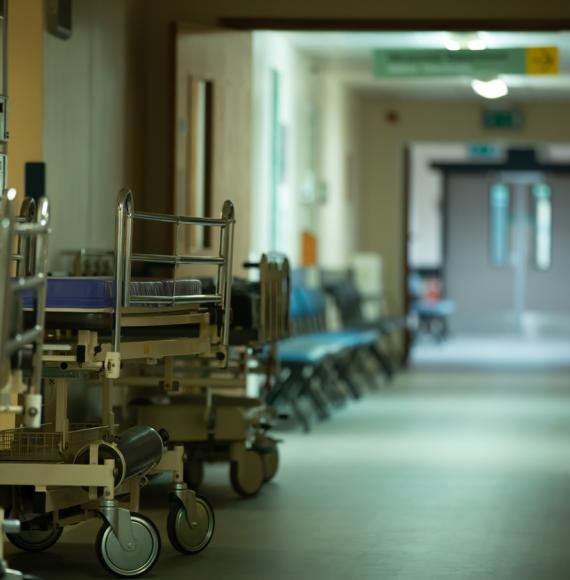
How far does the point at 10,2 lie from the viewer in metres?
6.00

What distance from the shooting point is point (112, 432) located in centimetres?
487

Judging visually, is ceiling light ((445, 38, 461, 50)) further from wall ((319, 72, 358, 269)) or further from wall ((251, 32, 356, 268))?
wall ((319, 72, 358, 269))

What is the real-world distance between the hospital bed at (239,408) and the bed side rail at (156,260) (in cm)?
68

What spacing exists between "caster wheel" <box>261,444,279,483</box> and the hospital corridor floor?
59 mm

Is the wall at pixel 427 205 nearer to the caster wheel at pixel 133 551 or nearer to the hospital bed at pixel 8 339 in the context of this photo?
the caster wheel at pixel 133 551

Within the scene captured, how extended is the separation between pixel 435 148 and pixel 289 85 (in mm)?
12290

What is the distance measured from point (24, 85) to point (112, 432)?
75.1 inches

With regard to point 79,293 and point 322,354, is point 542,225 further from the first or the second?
point 79,293

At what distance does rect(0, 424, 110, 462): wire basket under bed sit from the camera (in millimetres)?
4660

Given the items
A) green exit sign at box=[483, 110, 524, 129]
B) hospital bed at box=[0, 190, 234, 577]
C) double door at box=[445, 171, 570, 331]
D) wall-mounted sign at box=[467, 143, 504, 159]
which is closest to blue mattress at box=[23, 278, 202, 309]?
hospital bed at box=[0, 190, 234, 577]

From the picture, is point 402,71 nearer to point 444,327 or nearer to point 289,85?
point 289,85

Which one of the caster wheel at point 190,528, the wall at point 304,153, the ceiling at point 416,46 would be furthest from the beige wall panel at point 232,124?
the caster wheel at point 190,528

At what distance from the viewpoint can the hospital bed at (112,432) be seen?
442 centimetres

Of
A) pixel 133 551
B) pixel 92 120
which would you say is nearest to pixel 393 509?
pixel 133 551
